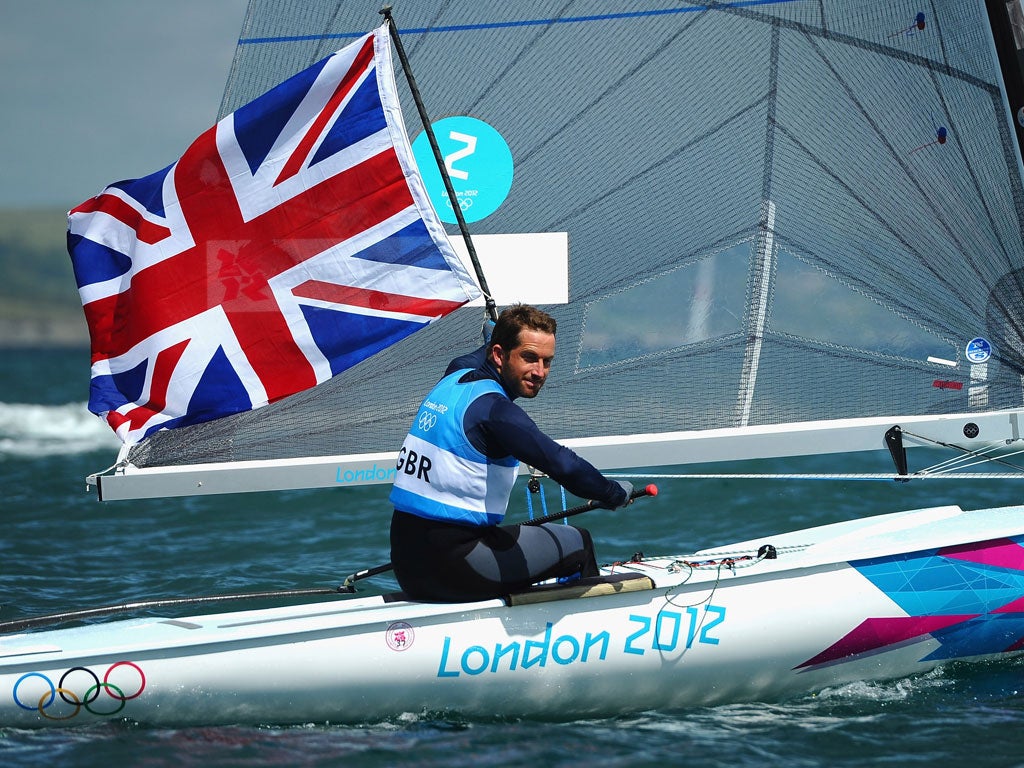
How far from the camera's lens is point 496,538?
2936 millimetres

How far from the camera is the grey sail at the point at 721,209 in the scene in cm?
336

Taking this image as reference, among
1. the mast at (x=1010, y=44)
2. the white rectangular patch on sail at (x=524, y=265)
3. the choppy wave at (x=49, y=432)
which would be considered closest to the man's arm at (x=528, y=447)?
the white rectangular patch on sail at (x=524, y=265)

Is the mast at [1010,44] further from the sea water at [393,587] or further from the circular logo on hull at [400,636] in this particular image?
the circular logo on hull at [400,636]

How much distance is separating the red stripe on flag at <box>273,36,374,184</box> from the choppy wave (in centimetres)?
941

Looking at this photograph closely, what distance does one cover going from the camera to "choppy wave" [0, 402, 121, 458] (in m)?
13.0

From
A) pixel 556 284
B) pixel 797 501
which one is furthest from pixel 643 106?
pixel 797 501

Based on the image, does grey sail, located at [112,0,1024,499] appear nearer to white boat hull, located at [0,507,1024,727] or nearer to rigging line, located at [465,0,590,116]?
rigging line, located at [465,0,590,116]

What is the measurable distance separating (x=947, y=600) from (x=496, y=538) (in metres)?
1.19

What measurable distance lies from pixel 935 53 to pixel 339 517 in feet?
14.1

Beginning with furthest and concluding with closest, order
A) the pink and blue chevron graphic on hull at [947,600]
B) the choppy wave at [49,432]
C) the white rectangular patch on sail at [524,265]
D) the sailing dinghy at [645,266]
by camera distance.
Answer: the choppy wave at [49,432]
the white rectangular patch on sail at [524,265]
the sailing dinghy at [645,266]
the pink and blue chevron graphic on hull at [947,600]

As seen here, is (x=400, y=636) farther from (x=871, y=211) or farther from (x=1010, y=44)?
(x=1010, y=44)

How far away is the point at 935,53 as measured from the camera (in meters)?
3.34

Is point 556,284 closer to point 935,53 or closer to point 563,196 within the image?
point 563,196

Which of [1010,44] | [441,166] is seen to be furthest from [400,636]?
[1010,44]
